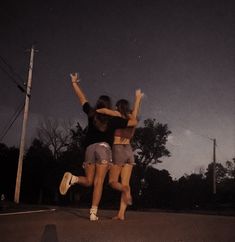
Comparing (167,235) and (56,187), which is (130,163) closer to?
(167,235)

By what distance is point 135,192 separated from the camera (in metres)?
42.3

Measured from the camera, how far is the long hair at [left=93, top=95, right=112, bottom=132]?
19.2 ft

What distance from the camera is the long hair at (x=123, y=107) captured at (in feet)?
20.1

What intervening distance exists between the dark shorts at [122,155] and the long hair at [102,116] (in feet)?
1.60

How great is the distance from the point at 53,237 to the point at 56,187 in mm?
37620

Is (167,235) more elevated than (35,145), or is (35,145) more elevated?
(35,145)

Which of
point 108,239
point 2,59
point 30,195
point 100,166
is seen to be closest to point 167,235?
point 108,239

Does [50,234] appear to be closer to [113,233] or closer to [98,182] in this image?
[113,233]

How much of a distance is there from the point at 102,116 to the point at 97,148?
1.61 ft

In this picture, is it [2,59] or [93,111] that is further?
[2,59]

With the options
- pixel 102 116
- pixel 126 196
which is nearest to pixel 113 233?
pixel 126 196

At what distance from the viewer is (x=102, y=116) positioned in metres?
5.86

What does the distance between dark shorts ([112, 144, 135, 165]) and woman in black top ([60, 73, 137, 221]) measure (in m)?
0.22

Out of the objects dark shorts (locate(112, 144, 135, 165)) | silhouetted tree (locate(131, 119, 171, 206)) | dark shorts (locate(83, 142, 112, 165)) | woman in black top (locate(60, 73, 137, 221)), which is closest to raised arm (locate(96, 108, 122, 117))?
woman in black top (locate(60, 73, 137, 221))
